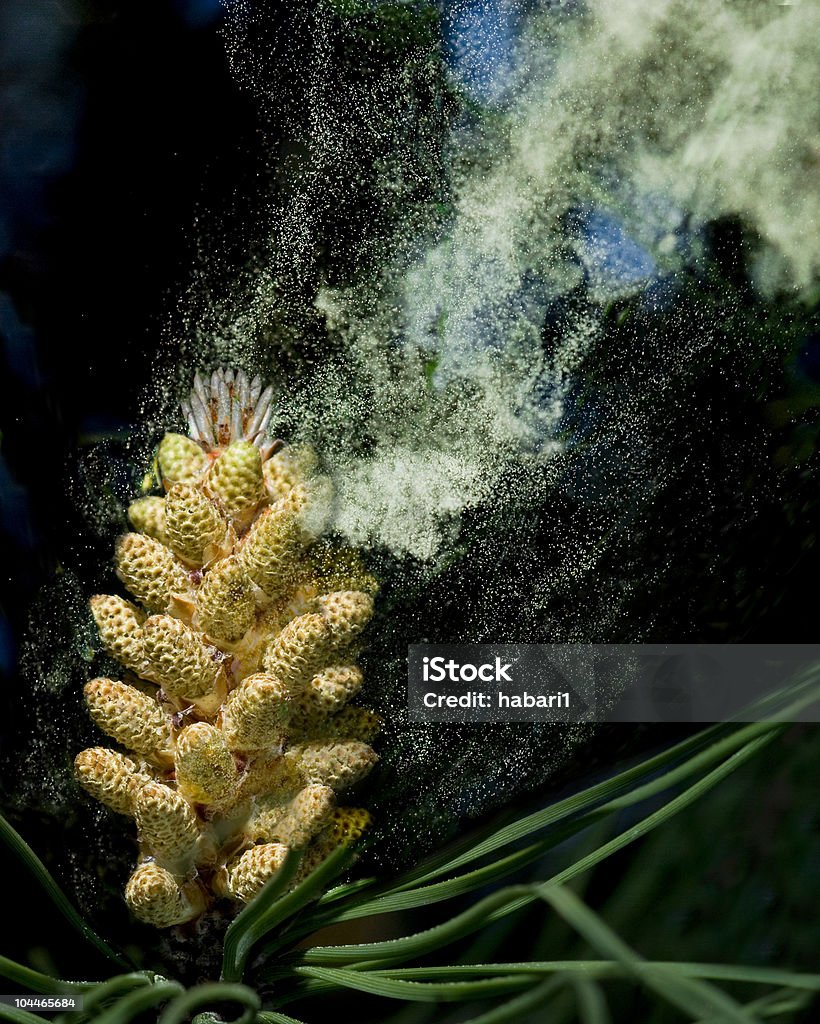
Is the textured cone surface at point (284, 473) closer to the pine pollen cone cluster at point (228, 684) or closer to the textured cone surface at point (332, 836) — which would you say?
the pine pollen cone cluster at point (228, 684)

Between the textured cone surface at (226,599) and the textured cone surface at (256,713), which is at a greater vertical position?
the textured cone surface at (226,599)

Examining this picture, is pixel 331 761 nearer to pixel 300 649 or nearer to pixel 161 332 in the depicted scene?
pixel 300 649

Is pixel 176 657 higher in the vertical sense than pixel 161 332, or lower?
lower

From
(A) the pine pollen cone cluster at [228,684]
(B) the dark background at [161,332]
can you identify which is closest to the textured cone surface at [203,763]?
(A) the pine pollen cone cluster at [228,684]

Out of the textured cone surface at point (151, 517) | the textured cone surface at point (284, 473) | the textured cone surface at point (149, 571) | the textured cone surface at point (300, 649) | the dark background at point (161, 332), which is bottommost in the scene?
the textured cone surface at point (300, 649)


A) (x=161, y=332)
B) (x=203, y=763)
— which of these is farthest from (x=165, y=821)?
(x=161, y=332)

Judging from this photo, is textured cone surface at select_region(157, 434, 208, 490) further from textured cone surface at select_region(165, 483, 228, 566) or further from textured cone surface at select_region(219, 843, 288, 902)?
textured cone surface at select_region(219, 843, 288, 902)

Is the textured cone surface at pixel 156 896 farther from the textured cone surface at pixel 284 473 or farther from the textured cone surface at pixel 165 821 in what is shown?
the textured cone surface at pixel 284 473

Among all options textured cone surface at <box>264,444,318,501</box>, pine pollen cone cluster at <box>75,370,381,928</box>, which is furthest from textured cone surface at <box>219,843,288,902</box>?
textured cone surface at <box>264,444,318,501</box>

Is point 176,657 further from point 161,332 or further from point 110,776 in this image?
point 161,332
